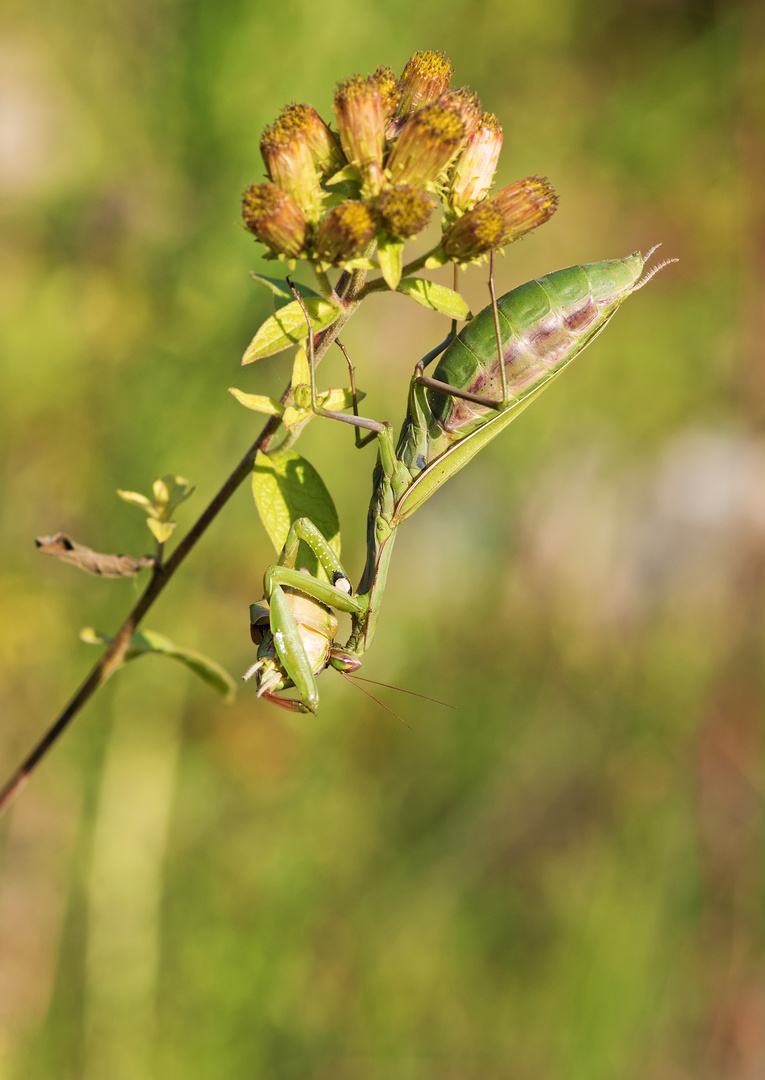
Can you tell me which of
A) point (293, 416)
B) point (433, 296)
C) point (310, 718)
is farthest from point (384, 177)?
point (310, 718)

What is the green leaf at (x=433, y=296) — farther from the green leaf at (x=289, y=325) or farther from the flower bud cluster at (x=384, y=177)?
the green leaf at (x=289, y=325)

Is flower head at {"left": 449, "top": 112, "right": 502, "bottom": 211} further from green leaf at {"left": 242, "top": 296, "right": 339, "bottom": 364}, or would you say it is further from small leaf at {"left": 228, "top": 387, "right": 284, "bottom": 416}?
small leaf at {"left": 228, "top": 387, "right": 284, "bottom": 416}

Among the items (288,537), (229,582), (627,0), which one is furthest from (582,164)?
(288,537)

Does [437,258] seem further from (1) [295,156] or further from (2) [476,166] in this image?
(1) [295,156]

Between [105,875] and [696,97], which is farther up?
[696,97]

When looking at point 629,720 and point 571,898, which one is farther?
point 629,720

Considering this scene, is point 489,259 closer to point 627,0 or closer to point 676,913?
point 676,913

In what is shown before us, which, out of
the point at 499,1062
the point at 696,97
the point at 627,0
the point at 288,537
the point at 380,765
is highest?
the point at 627,0
